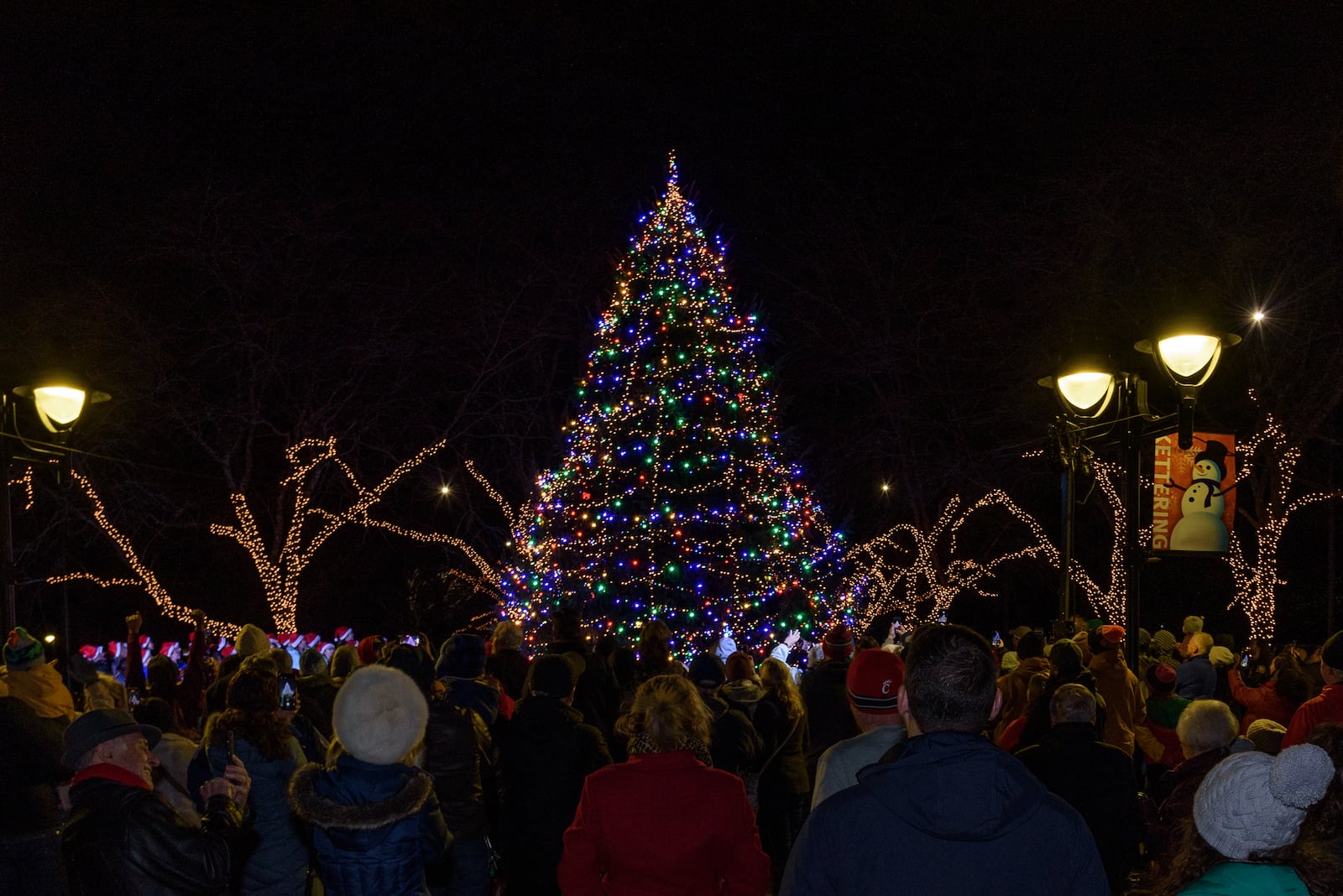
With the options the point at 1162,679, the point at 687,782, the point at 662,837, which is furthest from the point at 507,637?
the point at 662,837

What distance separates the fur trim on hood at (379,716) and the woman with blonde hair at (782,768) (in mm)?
4573

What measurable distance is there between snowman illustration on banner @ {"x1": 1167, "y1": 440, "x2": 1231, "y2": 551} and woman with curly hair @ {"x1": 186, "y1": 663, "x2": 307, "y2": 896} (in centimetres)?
760

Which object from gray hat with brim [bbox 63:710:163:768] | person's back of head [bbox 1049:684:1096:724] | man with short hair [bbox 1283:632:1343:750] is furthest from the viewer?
man with short hair [bbox 1283:632:1343:750]

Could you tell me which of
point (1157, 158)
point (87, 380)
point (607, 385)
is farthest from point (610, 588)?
point (1157, 158)

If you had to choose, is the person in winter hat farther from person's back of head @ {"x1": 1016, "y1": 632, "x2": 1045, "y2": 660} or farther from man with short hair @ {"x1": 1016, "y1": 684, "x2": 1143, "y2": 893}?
person's back of head @ {"x1": 1016, "y1": 632, "x2": 1045, "y2": 660}

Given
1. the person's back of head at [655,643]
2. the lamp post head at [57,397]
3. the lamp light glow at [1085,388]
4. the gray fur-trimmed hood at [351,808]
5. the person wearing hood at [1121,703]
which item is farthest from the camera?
the lamp post head at [57,397]

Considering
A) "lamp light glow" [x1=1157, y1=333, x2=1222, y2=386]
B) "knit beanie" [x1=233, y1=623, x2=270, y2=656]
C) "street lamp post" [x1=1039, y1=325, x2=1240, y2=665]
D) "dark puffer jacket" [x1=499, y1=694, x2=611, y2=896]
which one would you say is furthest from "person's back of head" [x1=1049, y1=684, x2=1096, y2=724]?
"knit beanie" [x1=233, y1=623, x2=270, y2=656]

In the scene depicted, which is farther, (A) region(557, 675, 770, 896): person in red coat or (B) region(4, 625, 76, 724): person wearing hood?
(B) region(4, 625, 76, 724): person wearing hood

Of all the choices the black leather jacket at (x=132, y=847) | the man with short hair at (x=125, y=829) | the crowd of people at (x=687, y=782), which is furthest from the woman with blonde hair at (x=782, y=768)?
the black leather jacket at (x=132, y=847)

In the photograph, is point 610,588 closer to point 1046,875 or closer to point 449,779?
point 449,779

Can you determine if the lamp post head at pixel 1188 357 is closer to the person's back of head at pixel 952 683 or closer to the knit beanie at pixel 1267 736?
the knit beanie at pixel 1267 736

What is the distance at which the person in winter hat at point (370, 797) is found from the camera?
4.35 m

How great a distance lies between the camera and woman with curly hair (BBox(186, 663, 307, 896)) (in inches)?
209

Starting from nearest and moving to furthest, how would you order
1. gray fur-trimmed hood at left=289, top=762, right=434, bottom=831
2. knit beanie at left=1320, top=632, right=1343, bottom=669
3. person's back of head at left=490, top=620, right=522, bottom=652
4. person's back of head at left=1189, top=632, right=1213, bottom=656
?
gray fur-trimmed hood at left=289, top=762, right=434, bottom=831, knit beanie at left=1320, top=632, right=1343, bottom=669, person's back of head at left=490, top=620, right=522, bottom=652, person's back of head at left=1189, top=632, right=1213, bottom=656
